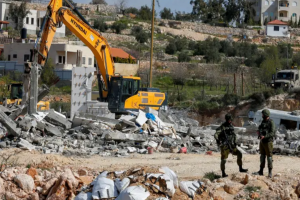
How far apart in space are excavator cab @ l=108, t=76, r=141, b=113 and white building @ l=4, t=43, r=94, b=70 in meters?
25.0

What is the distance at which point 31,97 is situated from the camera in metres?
21.1

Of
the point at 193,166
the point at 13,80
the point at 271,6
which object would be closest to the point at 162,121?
the point at 193,166

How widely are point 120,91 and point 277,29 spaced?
A: 57.8 meters

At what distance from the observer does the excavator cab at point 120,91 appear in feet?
81.3

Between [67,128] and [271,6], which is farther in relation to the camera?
[271,6]

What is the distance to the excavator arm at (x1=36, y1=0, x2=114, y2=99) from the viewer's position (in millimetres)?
23547

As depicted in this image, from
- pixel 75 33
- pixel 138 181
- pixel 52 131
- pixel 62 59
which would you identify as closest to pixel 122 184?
pixel 138 181

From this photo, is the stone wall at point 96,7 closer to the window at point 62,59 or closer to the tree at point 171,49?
the tree at point 171,49

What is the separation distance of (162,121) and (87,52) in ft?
96.7

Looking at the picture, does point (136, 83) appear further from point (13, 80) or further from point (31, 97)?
point (13, 80)

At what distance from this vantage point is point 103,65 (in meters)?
26.1

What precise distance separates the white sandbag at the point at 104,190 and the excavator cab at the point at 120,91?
14.6 m

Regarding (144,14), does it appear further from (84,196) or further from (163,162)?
(84,196)

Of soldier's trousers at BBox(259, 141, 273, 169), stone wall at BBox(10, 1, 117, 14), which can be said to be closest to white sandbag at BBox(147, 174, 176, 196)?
soldier's trousers at BBox(259, 141, 273, 169)
